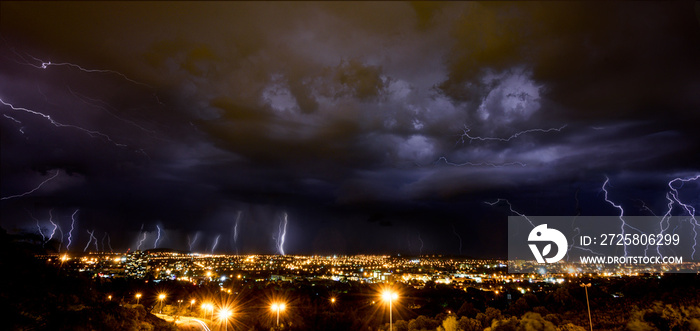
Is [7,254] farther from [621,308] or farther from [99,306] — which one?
[621,308]

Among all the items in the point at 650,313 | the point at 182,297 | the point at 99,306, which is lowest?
the point at 182,297

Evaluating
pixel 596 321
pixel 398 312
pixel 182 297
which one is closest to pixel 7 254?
pixel 182 297

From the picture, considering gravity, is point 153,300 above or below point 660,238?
below

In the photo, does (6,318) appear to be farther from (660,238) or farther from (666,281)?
(660,238)

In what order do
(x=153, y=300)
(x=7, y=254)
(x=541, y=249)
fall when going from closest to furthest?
(x=7, y=254)
(x=541, y=249)
(x=153, y=300)

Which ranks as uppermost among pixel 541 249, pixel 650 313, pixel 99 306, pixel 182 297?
pixel 541 249

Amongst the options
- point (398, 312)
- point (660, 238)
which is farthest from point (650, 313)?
point (398, 312)

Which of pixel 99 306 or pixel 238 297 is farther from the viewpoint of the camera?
pixel 238 297

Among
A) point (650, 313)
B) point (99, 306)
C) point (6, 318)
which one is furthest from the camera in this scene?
point (99, 306)

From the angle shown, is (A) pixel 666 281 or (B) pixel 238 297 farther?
(B) pixel 238 297
